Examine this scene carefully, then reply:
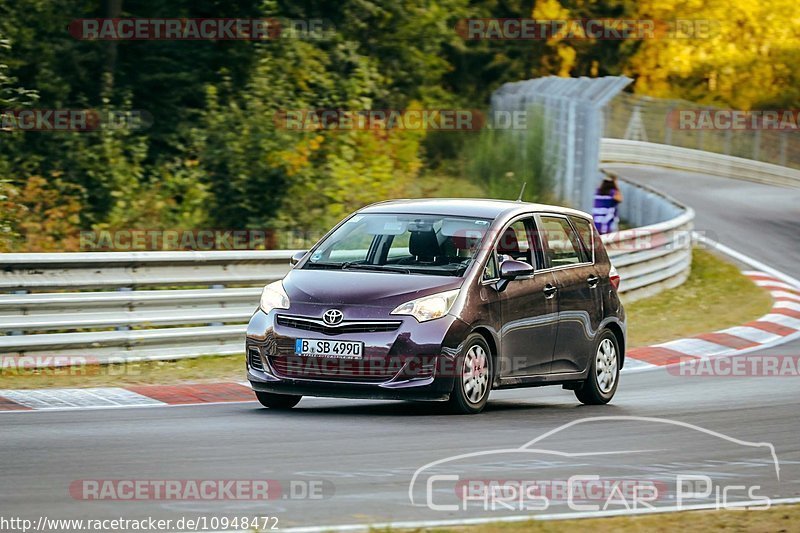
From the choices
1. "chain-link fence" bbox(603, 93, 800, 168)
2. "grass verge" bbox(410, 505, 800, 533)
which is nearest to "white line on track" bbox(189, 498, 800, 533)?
"grass verge" bbox(410, 505, 800, 533)

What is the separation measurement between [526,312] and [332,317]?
1805 mm

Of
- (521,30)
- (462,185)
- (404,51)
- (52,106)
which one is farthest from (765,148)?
(52,106)

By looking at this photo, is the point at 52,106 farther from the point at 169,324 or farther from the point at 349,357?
the point at 349,357

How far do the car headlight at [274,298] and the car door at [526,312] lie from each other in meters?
1.67

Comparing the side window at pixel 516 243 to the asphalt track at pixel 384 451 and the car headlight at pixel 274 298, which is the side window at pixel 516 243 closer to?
the asphalt track at pixel 384 451

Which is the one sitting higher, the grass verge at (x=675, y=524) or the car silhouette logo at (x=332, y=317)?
the car silhouette logo at (x=332, y=317)

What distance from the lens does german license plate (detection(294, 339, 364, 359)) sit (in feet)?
34.4

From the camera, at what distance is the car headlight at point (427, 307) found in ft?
34.7

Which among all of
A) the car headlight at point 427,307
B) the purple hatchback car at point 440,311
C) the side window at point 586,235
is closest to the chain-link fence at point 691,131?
the side window at point 586,235

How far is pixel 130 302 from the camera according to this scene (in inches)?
550

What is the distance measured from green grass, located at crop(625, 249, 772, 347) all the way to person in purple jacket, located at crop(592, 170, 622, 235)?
6.05 feet

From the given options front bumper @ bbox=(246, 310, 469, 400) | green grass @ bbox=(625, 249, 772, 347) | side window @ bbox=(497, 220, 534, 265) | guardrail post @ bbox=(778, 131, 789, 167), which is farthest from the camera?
guardrail post @ bbox=(778, 131, 789, 167)

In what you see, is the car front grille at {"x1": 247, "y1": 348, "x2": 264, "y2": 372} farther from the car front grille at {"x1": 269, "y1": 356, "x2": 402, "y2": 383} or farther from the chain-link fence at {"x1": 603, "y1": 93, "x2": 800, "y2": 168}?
the chain-link fence at {"x1": 603, "y1": 93, "x2": 800, "y2": 168}

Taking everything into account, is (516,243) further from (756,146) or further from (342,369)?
(756,146)
